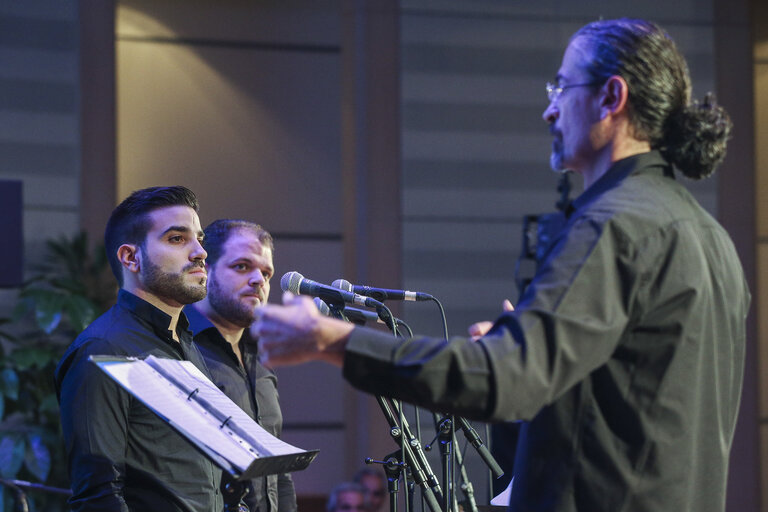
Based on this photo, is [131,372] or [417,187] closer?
[131,372]

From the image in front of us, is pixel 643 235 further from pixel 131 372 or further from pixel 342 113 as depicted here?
pixel 342 113

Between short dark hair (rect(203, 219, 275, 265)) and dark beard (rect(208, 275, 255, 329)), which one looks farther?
short dark hair (rect(203, 219, 275, 265))

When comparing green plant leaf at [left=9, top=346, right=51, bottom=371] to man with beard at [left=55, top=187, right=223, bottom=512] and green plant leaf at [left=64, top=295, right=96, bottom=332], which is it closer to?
green plant leaf at [left=64, top=295, right=96, bottom=332]

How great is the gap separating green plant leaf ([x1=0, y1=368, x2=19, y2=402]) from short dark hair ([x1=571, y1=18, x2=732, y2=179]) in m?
3.95

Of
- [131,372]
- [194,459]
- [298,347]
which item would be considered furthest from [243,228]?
[298,347]

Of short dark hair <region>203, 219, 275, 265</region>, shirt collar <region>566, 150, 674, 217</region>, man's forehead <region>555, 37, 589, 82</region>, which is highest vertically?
man's forehead <region>555, 37, 589, 82</region>

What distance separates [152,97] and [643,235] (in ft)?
16.2

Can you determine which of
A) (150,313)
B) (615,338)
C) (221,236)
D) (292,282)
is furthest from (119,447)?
(615,338)

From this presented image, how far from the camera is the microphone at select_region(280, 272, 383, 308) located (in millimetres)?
2027

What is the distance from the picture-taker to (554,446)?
1.30 m

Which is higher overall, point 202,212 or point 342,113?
point 342,113

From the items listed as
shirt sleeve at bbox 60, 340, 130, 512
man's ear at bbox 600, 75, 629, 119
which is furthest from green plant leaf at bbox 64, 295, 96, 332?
man's ear at bbox 600, 75, 629, 119

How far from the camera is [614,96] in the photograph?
141cm

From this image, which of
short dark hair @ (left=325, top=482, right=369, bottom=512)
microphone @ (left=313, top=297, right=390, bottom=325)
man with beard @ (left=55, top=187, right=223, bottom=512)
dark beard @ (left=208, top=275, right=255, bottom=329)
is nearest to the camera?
microphone @ (left=313, top=297, right=390, bottom=325)
